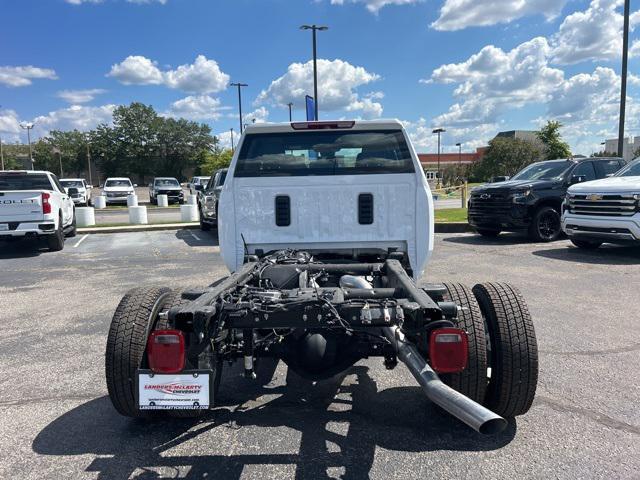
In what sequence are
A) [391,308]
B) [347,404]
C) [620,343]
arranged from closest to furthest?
[391,308] < [347,404] < [620,343]

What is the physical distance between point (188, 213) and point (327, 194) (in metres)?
13.6

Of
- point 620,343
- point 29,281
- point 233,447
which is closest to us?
point 233,447

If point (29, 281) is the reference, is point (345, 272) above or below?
above

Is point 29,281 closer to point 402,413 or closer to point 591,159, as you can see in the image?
point 402,413

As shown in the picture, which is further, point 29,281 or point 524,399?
point 29,281

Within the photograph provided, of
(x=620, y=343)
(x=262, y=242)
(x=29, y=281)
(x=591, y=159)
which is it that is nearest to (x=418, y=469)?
(x=262, y=242)

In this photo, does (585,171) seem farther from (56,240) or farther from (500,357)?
(56,240)

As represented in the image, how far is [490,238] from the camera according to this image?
1266cm

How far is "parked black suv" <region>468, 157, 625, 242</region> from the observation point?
460 inches

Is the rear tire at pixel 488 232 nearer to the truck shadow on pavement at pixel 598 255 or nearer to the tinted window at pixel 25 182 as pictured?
the truck shadow on pavement at pixel 598 255

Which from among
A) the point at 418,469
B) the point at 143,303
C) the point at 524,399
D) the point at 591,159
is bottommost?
the point at 418,469

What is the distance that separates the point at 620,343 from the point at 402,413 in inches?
104

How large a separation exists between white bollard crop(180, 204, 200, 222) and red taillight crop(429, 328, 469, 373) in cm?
1583

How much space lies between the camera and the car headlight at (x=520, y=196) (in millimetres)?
11633
